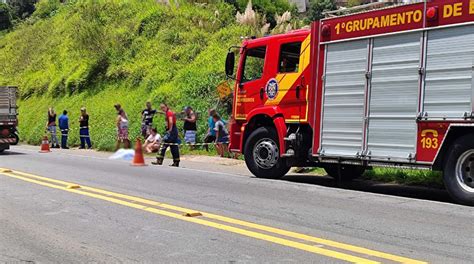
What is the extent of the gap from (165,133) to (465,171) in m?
10.2

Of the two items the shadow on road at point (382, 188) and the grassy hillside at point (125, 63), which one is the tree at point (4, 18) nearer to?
the grassy hillside at point (125, 63)

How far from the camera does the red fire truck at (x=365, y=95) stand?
8.75 metres

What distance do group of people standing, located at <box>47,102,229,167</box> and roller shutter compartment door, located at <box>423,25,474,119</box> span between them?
686 cm

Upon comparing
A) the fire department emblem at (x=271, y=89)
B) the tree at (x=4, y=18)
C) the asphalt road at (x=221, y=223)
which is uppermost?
the tree at (x=4, y=18)

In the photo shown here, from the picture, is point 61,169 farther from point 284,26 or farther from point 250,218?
point 284,26

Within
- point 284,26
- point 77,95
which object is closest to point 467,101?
point 284,26

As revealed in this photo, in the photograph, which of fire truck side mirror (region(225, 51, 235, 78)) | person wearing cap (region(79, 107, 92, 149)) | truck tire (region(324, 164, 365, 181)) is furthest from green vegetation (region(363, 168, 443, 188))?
person wearing cap (region(79, 107, 92, 149))

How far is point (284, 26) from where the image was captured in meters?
25.0

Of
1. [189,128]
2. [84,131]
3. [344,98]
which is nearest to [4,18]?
[84,131]

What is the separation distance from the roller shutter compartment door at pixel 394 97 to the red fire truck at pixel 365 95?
0.06 feet

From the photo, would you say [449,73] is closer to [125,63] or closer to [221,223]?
[221,223]

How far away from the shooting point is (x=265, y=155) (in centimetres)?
1213

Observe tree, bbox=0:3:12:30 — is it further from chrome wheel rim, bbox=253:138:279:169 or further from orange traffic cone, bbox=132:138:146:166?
chrome wheel rim, bbox=253:138:279:169

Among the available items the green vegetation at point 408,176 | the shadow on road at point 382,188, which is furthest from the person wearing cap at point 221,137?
the green vegetation at point 408,176
